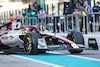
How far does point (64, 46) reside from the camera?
10227mm

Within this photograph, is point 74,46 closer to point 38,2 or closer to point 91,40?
point 91,40

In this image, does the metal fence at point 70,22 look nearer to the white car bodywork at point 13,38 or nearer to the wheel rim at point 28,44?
the white car bodywork at point 13,38

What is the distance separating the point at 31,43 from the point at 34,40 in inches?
5.3

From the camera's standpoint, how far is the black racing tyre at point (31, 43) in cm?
1011

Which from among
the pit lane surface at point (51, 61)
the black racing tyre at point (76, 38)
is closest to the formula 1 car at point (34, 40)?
the black racing tyre at point (76, 38)

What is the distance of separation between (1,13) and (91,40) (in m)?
31.5

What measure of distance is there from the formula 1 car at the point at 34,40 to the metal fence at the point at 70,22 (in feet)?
19.8

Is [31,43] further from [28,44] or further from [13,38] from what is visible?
[13,38]

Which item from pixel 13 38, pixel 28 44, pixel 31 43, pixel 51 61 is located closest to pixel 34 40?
pixel 31 43

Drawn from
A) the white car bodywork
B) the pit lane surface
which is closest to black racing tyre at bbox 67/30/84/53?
the pit lane surface

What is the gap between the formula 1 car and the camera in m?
10.2

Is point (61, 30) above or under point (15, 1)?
under

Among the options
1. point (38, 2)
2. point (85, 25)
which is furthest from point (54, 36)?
point (38, 2)

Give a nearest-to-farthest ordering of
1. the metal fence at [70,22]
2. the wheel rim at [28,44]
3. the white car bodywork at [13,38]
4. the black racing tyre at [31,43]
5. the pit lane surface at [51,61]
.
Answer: the pit lane surface at [51,61], the black racing tyre at [31,43], the wheel rim at [28,44], the white car bodywork at [13,38], the metal fence at [70,22]
